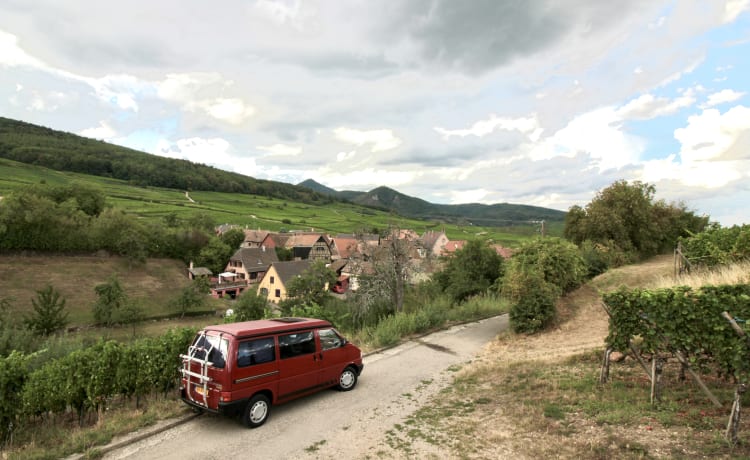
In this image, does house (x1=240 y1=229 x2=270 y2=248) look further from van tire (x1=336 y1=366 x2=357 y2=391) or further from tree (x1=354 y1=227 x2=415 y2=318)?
van tire (x1=336 y1=366 x2=357 y2=391)

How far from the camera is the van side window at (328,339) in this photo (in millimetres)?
9213

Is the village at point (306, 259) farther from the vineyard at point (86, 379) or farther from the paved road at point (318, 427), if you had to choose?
the vineyard at point (86, 379)

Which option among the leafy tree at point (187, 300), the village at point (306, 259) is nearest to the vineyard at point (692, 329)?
the village at point (306, 259)

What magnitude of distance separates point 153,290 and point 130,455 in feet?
170

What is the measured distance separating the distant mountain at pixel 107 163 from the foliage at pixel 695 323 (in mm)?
145764

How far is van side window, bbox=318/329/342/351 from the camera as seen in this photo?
9.21 meters

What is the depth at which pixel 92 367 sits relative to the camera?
7645mm

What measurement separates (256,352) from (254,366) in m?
0.26

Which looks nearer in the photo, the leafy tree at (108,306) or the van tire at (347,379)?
the van tire at (347,379)

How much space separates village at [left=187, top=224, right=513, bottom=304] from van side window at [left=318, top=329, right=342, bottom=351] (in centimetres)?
980

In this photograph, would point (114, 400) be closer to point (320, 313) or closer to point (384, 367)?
point (384, 367)

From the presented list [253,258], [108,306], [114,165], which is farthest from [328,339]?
[114,165]

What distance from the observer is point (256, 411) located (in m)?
7.67

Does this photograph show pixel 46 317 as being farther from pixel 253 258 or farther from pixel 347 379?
pixel 253 258
